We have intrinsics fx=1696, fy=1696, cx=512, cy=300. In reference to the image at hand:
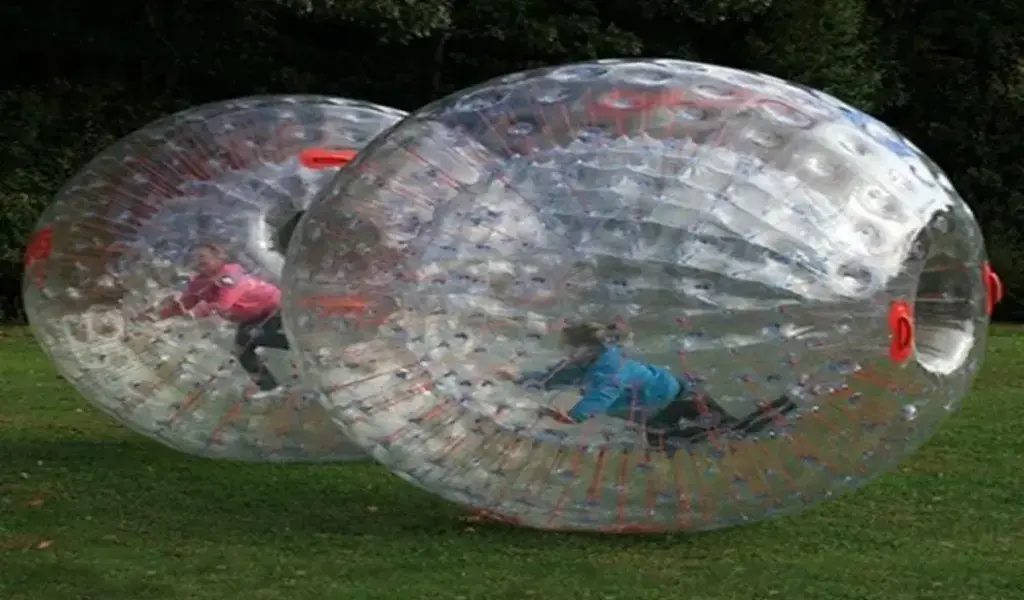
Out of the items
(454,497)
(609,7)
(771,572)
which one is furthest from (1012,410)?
(609,7)

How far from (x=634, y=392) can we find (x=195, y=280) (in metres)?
2.47

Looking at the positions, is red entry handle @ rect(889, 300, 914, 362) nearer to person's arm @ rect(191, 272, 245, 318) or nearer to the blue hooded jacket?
the blue hooded jacket

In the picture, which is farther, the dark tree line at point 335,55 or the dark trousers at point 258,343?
the dark tree line at point 335,55

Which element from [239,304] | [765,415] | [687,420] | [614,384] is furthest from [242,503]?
[765,415]

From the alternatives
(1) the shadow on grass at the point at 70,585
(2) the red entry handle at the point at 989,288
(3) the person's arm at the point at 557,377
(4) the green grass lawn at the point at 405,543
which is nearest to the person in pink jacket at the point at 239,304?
(4) the green grass lawn at the point at 405,543

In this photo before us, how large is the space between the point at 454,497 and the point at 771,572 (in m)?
1.15

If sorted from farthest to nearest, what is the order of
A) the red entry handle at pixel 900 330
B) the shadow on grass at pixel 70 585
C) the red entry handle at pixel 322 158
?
the red entry handle at pixel 322 158, the shadow on grass at pixel 70 585, the red entry handle at pixel 900 330

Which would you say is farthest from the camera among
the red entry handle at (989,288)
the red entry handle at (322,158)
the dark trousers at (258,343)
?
the red entry handle at (322,158)

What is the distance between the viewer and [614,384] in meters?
5.13

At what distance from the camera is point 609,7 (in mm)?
17672

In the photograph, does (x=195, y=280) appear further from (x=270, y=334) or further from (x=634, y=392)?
(x=634, y=392)

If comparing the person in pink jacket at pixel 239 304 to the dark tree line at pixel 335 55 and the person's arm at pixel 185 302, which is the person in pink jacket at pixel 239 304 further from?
the dark tree line at pixel 335 55

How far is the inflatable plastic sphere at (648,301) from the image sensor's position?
5.04 metres

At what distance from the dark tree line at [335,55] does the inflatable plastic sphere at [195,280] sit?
8259 mm
